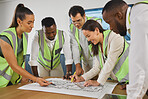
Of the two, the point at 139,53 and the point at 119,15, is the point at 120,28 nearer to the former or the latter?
the point at 119,15

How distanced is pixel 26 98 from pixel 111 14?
747 mm

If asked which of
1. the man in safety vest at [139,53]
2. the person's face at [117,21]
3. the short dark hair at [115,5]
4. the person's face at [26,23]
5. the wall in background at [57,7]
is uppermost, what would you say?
the wall in background at [57,7]

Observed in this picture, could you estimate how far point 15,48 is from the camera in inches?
54.7

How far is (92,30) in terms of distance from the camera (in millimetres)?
1485

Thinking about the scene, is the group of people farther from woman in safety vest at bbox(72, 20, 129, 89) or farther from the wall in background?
the wall in background

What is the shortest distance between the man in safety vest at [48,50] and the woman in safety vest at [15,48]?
332 millimetres

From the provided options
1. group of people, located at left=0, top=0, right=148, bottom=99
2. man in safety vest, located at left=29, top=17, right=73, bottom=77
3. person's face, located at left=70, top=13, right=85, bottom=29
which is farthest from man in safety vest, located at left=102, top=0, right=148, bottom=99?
man in safety vest, located at left=29, top=17, right=73, bottom=77

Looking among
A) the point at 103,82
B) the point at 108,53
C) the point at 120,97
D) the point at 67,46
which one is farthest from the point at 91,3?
the point at 120,97

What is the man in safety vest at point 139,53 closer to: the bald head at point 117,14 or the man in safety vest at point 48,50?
the bald head at point 117,14

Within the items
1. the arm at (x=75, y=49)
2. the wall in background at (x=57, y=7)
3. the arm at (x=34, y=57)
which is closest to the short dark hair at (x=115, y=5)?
the arm at (x=75, y=49)

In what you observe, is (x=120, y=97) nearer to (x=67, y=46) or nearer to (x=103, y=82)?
(x=103, y=82)

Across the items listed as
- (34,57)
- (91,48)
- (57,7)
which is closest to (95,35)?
(91,48)

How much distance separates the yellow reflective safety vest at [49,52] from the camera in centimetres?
191

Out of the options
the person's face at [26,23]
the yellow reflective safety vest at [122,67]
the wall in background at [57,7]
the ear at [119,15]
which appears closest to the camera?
the ear at [119,15]
